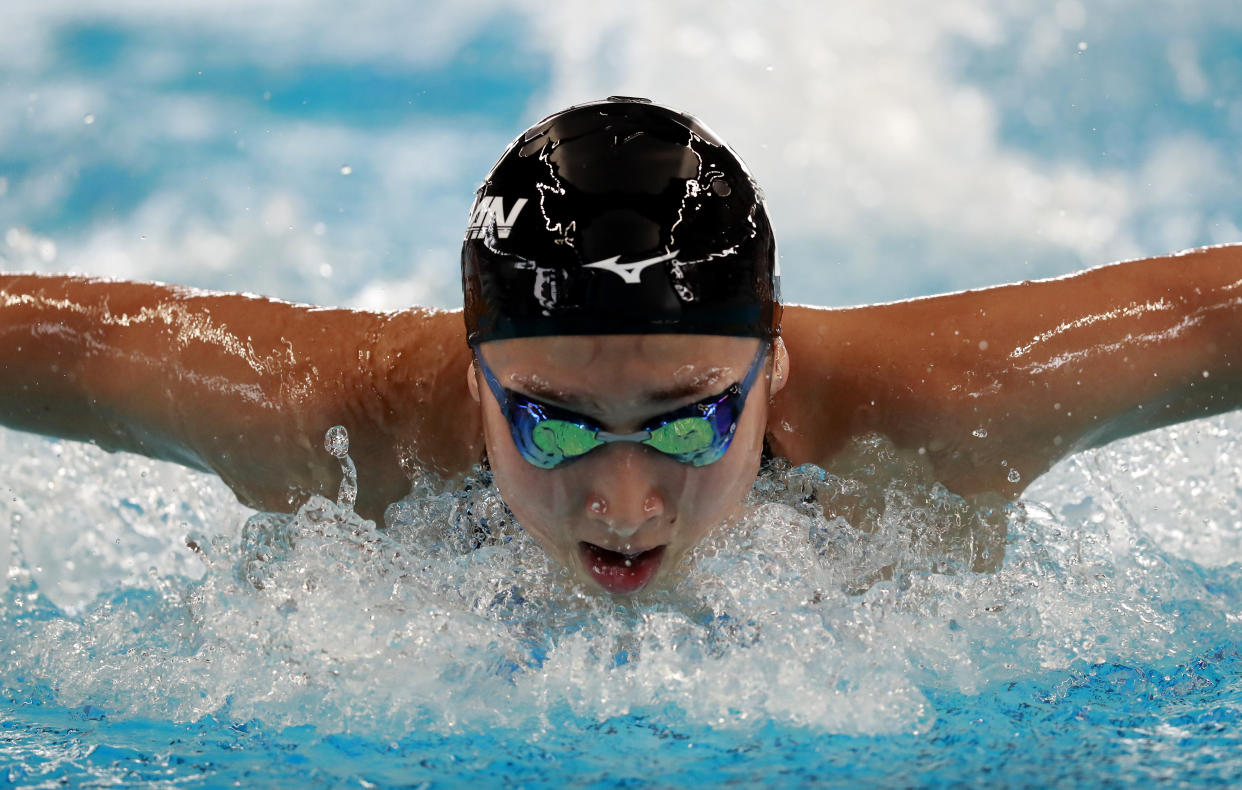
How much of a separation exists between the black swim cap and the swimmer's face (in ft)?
0.13

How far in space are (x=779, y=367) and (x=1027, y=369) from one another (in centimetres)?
51

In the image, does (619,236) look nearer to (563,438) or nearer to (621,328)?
(621,328)

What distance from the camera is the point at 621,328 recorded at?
2018mm

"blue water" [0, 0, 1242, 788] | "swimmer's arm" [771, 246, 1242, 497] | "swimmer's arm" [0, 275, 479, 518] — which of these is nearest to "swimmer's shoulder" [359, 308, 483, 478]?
"swimmer's arm" [0, 275, 479, 518]

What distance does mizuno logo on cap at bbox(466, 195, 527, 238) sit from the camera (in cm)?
214

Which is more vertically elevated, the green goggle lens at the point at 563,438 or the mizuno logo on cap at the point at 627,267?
the mizuno logo on cap at the point at 627,267

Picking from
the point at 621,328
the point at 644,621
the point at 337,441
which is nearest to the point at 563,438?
the point at 621,328

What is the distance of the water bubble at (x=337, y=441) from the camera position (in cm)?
259

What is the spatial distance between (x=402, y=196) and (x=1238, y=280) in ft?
17.7

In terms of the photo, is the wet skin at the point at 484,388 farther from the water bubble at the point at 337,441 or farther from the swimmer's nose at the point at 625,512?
the swimmer's nose at the point at 625,512

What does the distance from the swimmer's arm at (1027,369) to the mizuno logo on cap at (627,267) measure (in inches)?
23.9

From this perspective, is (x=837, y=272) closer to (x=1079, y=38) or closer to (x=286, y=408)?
(x=1079, y=38)

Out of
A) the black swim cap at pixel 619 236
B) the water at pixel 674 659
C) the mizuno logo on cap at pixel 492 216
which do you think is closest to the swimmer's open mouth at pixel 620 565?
the water at pixel 674 659

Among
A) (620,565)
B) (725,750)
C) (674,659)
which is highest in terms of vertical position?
(620,565)
